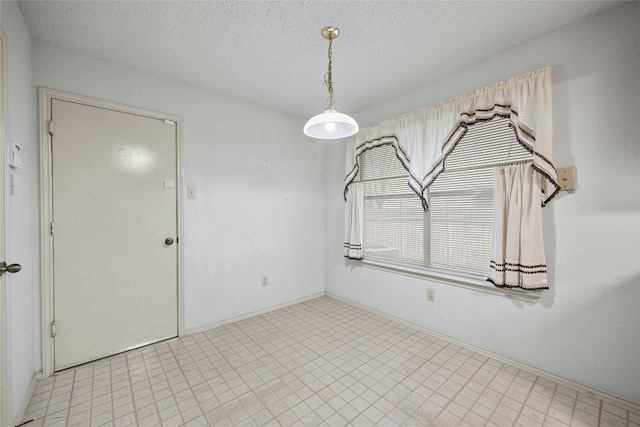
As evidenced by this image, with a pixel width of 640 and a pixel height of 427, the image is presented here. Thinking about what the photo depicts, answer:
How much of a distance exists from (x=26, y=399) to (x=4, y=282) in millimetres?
943

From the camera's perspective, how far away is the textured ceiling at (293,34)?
1726mm

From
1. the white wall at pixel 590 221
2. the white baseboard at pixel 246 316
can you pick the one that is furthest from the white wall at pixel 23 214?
the white wall at pixel 590 221

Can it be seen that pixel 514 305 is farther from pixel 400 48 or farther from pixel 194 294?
pixel 194 294

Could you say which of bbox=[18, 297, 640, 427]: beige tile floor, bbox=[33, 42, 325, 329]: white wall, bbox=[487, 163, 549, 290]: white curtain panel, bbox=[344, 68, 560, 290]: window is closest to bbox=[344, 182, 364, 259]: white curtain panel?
bbox=[344, 68, 560, 290]: window

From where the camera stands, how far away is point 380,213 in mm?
3148

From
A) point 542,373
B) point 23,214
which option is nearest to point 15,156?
point 23,214

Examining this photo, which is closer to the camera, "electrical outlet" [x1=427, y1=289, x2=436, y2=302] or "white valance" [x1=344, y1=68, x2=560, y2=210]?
"white valance" [x1=344, y1=68, x2=560, y2=210]

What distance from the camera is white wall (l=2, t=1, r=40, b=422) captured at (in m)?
1.56

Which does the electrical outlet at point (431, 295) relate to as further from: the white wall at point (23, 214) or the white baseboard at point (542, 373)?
the white wall at point (23, 214)

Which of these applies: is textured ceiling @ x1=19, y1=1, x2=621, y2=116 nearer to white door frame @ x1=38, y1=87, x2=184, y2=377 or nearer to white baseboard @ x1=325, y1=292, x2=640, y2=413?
white door frame @ x1=38, y1=87, x2=184, y2=377

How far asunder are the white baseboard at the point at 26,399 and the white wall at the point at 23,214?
0.03m

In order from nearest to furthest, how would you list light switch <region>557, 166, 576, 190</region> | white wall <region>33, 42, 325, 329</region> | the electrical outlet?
light switch <region>557, 166, 576, 190</region>, white wall <region>33, 42, 325, 329</region>, the electrical outlet

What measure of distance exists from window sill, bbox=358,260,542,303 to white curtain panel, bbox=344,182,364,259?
7.0 inches

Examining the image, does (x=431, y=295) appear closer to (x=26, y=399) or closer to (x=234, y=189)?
(x=234, y=189)
